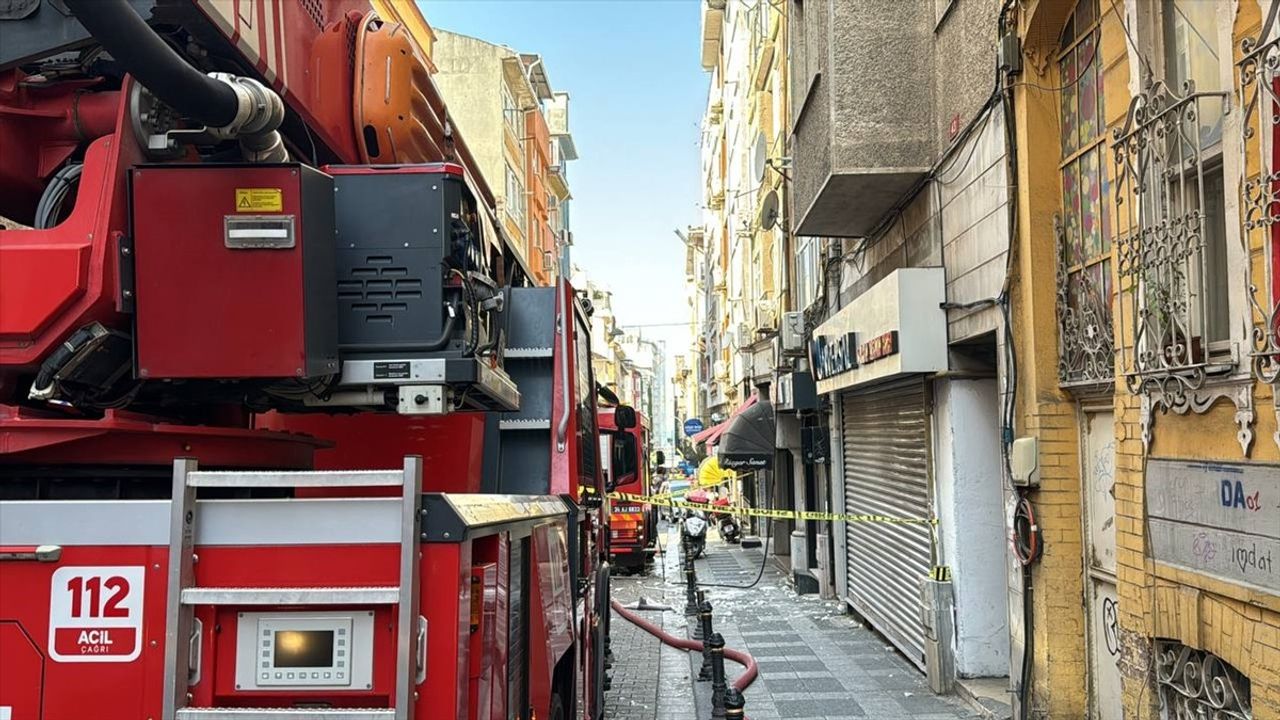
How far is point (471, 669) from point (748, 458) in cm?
1690

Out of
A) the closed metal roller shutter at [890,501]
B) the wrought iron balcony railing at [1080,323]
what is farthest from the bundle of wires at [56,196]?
the closed metal roller shutter at [890,501]

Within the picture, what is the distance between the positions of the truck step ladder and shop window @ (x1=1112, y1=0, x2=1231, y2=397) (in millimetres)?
3702

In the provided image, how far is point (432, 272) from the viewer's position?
3852mm

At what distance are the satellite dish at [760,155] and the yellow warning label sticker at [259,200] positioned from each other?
18.8 metres

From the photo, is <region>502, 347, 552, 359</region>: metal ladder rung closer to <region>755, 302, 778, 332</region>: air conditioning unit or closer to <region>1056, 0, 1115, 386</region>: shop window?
<region>1056, 0, 1115, 386</region>: shop window

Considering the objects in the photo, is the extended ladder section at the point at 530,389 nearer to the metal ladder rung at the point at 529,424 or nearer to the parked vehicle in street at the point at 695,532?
the metal ladder rung at the point at 529,424

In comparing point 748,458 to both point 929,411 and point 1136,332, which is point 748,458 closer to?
point 929,411

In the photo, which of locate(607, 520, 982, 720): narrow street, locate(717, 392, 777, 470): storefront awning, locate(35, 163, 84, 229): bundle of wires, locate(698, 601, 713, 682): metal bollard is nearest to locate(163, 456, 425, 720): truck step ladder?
locate(35, 163, 84, 229): bundle of wires

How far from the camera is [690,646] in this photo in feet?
39.1

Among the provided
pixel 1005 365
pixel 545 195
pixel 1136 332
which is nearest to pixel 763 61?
pixel 1005 365

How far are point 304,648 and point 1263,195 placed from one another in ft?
13.1

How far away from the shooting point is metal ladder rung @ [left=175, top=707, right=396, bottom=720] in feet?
8.60

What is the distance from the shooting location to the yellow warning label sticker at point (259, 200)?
3330 millimetres

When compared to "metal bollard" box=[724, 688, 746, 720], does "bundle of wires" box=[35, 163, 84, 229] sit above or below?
above
